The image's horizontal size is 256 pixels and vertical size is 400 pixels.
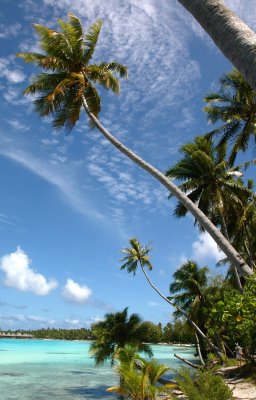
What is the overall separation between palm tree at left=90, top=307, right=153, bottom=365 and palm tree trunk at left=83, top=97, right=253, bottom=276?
1712 centimetres

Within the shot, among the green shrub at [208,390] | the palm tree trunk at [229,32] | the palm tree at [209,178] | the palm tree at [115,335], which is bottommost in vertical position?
the green shrub at [208,390]

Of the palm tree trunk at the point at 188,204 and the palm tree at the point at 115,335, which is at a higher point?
the palm tree trunk at the point at 188,204

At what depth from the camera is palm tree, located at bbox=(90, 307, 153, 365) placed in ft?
91.5

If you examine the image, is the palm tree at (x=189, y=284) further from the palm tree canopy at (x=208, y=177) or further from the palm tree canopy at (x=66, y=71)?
the palm tree canopy at (x=66, y=71)

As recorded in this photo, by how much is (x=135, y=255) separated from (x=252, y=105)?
1038 inches

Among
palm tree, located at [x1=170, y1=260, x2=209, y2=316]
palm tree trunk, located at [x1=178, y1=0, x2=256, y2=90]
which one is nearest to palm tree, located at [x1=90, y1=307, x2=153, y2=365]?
palm tree, located at [x1=170, y1=260, x2=209, y2=316]

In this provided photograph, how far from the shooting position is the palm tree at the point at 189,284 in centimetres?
3494

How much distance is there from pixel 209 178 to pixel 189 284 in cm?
1616

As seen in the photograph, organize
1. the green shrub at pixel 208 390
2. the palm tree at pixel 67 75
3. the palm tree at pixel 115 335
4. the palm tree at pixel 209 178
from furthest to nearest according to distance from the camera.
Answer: the palm tree at pixel 115 335, the palm tree at pixel 209 178, the palm tree at pixel 67 75, the green shrub at pixel 208 390

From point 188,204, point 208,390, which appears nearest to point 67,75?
point 188,204

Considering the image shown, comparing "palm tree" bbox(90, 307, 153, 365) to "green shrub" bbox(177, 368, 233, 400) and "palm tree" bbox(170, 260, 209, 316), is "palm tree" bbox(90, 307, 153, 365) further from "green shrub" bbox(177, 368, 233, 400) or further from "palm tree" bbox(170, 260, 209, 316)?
"green shrub" bbox(177, 368, 233, 400)

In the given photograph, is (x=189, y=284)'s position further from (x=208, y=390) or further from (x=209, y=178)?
(x=208, y=390)

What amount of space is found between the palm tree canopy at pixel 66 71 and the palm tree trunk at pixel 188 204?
79 centimetres

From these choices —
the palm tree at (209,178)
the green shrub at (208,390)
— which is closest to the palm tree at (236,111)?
the palm tree at (209,178)
